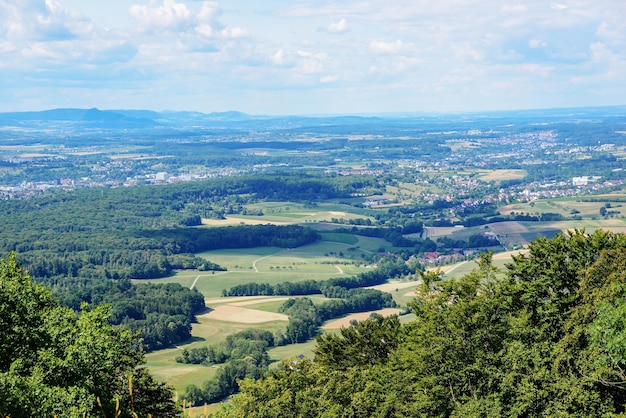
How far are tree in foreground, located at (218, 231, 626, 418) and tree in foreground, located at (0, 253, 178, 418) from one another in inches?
342

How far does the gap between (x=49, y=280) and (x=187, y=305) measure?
34.9m

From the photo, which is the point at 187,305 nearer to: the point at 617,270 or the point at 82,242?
the point at 82,242

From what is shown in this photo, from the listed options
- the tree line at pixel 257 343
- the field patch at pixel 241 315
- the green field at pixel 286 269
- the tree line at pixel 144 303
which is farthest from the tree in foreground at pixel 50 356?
the field patch at pixel 241 315

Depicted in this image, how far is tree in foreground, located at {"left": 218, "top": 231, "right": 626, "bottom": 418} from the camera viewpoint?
93.4 ft

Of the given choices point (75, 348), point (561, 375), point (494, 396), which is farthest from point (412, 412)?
point (75, 348)

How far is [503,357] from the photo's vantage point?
30.7 meters

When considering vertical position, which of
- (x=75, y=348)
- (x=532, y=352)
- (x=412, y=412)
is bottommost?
(x=412, y=412)

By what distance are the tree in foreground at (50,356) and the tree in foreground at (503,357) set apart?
8678mm

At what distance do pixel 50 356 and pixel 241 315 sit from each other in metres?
77.5

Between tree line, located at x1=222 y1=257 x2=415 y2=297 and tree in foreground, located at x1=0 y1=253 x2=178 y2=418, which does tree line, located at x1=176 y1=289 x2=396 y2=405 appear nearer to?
tree line, located at x1=222 y1=257 x2=415 y2=297

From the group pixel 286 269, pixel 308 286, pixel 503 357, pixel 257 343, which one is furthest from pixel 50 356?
pixel 286 269

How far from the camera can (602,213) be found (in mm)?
170500

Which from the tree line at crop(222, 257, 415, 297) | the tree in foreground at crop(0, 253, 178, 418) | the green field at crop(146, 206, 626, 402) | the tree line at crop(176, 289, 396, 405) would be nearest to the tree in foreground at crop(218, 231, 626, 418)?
the tree in foreground at crop(0, 253, 178, 418)

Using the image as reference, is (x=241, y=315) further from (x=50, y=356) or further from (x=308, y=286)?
(x=50, y=356)
